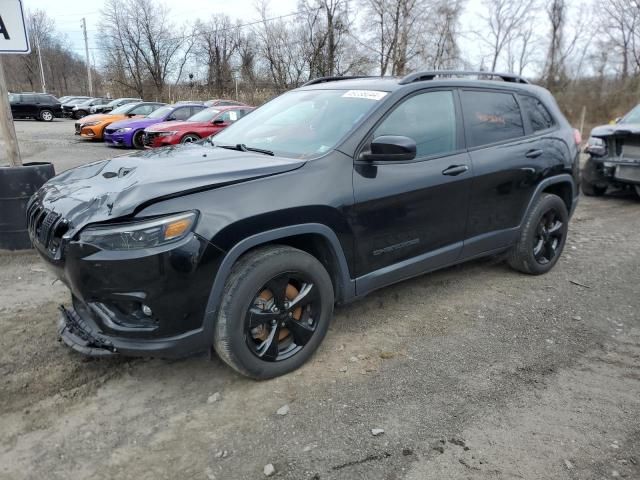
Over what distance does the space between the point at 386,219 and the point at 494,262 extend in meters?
2.35

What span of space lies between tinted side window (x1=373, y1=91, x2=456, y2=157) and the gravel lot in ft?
4.37

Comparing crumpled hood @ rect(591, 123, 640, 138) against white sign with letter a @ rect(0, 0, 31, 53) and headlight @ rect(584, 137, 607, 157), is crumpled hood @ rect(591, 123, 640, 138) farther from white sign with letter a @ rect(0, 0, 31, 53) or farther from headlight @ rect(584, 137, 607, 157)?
white sign with letter a @ rect(0, 0, 31, 53)

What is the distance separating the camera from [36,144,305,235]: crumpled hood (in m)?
2.53

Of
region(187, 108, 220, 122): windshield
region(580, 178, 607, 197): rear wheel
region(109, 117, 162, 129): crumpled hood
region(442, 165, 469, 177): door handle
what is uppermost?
region(187, 108, 220, 122): windshield

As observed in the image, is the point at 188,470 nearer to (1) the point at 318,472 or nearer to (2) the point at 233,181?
(1) the point at 318,472

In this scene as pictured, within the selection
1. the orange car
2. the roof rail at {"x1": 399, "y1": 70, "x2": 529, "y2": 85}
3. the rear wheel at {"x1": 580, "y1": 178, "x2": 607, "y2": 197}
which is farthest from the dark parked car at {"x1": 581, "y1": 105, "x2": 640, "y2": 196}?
the orange car

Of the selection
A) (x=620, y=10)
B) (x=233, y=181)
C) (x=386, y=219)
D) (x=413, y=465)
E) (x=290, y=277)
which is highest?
(x=620, y=10)

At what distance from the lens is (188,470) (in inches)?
90.7

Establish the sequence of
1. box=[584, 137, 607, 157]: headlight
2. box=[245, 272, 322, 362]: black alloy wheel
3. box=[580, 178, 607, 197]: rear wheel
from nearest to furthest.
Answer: box=[245, 272, 322, 362]: black alloy wheel, box=[584, 137, 607, 157]: headlight, box=[580, 178, 607, 197]: rear wheel

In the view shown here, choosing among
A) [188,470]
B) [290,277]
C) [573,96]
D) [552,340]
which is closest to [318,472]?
[188,470]

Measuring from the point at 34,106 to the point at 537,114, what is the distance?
31393 millimetres

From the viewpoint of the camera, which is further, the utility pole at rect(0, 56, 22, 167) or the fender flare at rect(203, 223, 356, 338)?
the utility pole at rect(0, 56, 22, 167)

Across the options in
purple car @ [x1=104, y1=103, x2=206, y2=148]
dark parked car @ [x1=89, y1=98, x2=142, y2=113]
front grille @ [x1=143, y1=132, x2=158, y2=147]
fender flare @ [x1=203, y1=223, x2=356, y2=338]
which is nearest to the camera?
fender flare @ [x1=203, y1=223, x2=356, y2=338]

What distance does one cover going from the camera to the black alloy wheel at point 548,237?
471 centimetres
